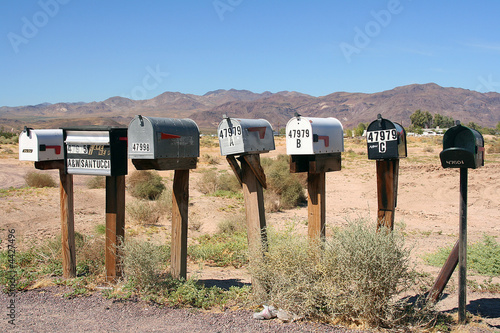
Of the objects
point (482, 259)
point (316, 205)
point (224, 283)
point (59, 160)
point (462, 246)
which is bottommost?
point (224, 283)

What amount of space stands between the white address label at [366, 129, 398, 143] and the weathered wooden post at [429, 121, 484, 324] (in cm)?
51

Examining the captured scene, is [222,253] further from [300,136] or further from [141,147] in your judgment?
[300,136]

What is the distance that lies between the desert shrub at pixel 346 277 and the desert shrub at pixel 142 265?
1.35 meters

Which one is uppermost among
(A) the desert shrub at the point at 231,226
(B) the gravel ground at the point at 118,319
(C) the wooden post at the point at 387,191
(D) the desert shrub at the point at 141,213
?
(C) the wooden post at the point at 387,191

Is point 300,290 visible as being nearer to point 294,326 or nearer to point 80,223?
point 294,326

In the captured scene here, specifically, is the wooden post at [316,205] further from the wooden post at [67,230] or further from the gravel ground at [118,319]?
the wooden post at [67,230]

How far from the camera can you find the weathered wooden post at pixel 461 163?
13.3 ft

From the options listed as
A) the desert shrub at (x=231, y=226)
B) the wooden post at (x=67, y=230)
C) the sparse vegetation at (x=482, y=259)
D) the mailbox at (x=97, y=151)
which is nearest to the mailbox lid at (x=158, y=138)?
the mailbox at (x=97, y=151)

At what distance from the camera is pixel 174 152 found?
4887mm

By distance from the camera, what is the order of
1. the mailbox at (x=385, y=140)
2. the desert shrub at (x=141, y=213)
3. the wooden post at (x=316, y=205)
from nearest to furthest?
the mailbox at (x=385, y=140), the wooden post at (x=316, y=205), the desert shrub at (x=141, y=213)

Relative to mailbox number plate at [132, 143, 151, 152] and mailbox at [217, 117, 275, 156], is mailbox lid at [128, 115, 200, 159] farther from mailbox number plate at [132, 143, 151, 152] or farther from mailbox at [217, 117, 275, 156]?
mailbox at [217, 117, 275, 156]

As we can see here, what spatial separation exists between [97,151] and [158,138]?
877mm

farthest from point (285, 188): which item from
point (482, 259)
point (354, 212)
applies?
point (482, 259)

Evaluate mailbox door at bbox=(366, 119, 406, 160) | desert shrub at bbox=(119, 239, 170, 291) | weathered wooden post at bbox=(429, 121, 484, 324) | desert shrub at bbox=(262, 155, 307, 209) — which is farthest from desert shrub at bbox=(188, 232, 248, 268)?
desert shrub at bbox=(262, 155, 307, 209)
